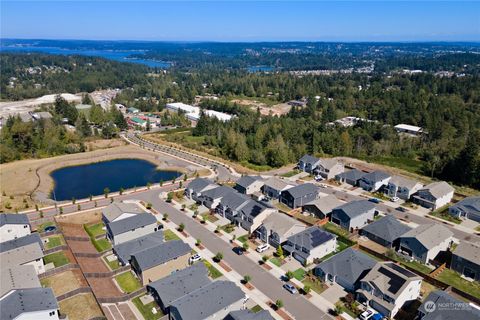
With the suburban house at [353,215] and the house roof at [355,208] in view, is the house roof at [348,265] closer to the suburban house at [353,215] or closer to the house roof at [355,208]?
the suburban house at [353,215]

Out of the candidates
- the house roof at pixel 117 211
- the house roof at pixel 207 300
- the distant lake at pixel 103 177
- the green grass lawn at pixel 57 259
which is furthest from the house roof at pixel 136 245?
the distant lake at pixel 103 177

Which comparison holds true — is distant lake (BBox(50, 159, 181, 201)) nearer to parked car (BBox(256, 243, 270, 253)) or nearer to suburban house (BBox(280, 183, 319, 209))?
suburban house (BBox(280, 183, 319, 209))

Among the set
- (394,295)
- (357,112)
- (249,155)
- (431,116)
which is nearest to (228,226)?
(394,295)

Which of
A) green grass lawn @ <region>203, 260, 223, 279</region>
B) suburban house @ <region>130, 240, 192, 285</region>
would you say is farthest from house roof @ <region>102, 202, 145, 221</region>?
green grass lawn @ <region>203, 260, 223, 279</region>

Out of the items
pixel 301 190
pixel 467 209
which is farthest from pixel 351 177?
pixel 467 209

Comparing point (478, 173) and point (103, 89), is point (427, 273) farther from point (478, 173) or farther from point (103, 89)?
point (103, 89)

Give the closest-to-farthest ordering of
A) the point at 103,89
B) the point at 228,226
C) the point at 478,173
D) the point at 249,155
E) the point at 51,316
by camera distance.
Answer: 1. the point at 51,316
2. the point at 228,226
3. the point at 478,173
4. the point at 249,155
5. the point at 103,89
